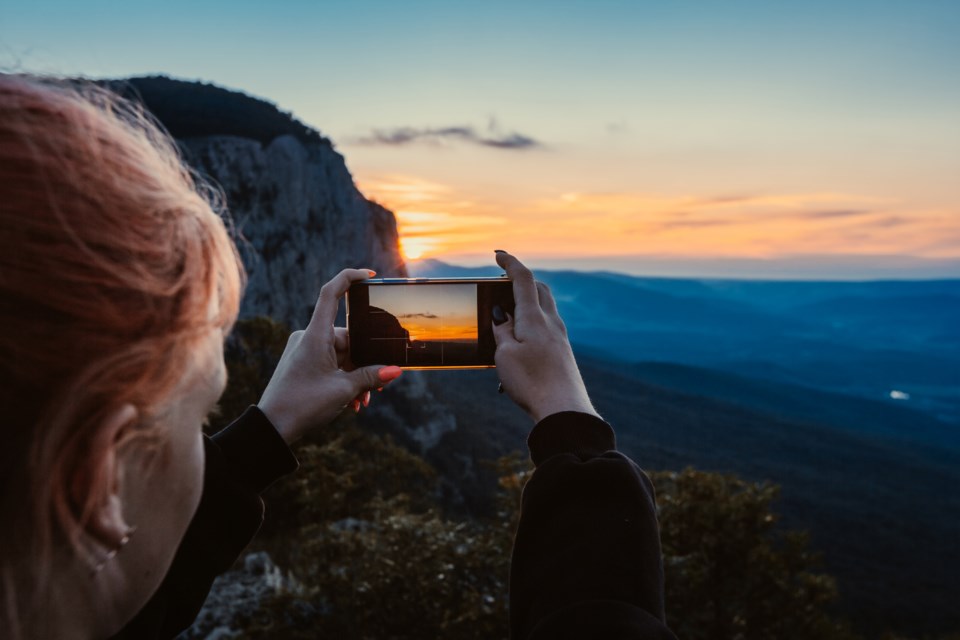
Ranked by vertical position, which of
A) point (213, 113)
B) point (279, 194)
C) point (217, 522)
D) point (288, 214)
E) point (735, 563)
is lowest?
point (735, 563)

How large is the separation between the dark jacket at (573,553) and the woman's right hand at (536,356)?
102 mm

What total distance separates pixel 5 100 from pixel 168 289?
0.29 metres

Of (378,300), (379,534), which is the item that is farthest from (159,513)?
(379,534)

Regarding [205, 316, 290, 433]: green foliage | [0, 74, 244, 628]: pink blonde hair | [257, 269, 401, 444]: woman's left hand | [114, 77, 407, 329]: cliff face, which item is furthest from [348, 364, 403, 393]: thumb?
[114, 77, 407, 329]: cliff face

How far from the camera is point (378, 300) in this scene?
2.01m

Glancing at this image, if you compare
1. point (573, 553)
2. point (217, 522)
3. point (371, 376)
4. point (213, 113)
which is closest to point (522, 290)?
point (371, 376)

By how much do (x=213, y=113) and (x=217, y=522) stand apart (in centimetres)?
4052

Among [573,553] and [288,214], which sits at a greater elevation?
[288,214]

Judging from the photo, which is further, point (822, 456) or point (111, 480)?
point (822, 456)

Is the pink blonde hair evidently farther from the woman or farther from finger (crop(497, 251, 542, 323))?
finger (crop(497, 251, 542, 323))

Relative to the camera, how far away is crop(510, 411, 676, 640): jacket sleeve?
3.37 ft

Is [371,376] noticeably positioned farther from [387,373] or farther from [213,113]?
[213,113]

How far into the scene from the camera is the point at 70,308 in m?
0.77

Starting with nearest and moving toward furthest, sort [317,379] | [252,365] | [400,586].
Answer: [317,379]
[400,586]
[252,365]
